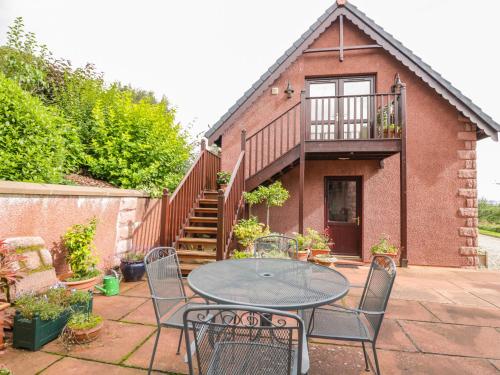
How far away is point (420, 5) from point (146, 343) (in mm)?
8469

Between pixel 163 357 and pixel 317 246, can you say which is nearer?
pixel 163 357

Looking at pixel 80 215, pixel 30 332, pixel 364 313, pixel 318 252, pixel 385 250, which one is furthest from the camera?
pixel 318 252

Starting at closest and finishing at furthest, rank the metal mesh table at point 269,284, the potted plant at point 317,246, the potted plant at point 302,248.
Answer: the metal mesh table at point 269,284 → the potted plant at point 302,248 → the potted plant at point 317,246

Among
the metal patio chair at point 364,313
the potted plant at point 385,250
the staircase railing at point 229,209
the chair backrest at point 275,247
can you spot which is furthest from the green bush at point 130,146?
the potted plant at point 385,250

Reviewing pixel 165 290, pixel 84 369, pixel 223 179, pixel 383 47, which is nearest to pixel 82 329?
pixel 84 369

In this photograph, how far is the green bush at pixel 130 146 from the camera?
514 centimetres

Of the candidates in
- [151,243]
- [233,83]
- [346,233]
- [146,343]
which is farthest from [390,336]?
[233,83]

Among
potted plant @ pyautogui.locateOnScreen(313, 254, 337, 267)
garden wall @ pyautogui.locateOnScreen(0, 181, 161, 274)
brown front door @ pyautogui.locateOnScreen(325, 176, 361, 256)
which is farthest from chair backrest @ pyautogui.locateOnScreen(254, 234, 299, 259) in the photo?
brown front door @ pyautogui.locateOnScreen(325, 176, 361, 256)

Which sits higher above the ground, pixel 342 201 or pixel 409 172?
pixel 409 172

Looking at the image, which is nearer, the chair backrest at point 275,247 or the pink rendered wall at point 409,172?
the chair backrest at point 275,247

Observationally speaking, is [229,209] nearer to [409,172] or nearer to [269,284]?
[269,284]

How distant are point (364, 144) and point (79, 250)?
5286 mm

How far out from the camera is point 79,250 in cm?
332

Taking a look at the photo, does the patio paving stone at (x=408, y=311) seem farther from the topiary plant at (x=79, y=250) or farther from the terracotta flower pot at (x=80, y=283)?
the topiary plant at (x=79, y=250)
